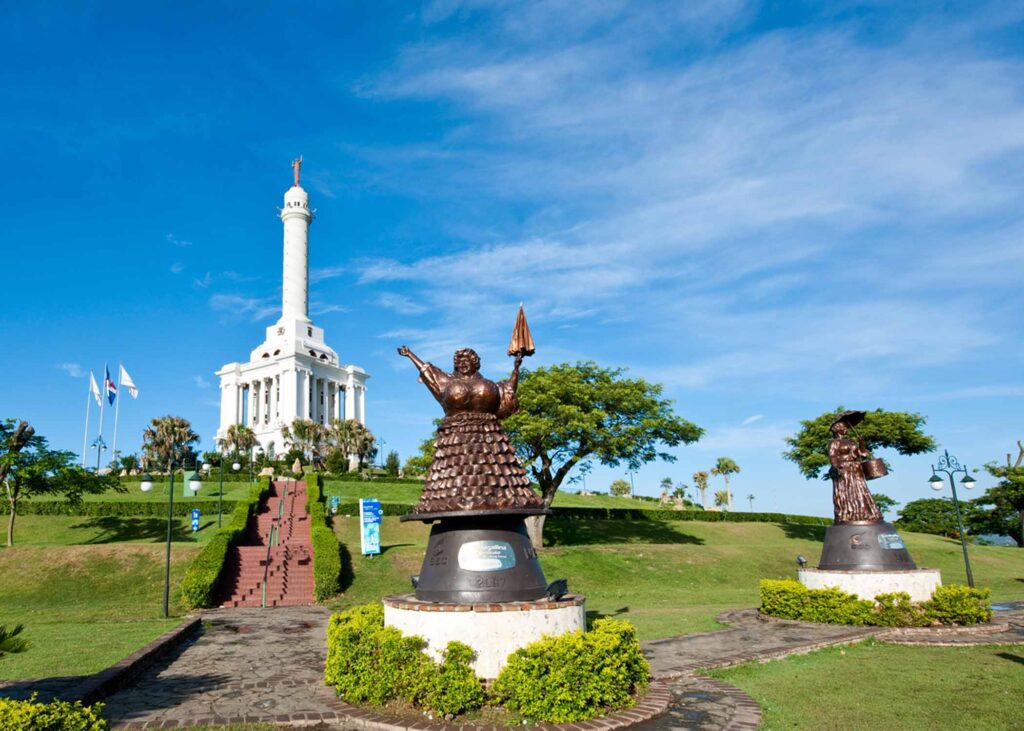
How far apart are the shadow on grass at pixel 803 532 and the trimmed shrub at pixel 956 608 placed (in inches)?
1115

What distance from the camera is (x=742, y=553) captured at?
31734 millimetres

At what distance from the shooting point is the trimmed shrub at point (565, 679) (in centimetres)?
789

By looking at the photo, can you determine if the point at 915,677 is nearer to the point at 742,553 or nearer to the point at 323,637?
the point at 323,637

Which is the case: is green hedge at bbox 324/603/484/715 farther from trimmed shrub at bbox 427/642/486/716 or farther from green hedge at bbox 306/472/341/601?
green hedge at bbox 306/472/341/601

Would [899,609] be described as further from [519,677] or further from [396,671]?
[396,671]

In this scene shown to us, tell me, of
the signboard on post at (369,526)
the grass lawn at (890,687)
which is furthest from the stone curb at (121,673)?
the signboard on post at (369,526)

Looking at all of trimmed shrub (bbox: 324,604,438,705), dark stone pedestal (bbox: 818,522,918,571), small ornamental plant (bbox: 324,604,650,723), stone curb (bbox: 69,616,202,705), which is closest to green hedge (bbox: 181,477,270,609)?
stone curb (bbox: 69,616,202,705)

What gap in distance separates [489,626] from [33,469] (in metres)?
29.3

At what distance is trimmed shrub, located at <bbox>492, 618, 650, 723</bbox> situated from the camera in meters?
7.89

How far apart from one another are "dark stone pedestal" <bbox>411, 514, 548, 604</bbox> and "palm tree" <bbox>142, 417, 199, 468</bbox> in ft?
215

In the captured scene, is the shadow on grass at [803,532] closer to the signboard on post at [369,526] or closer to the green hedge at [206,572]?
the signboard on post at [369,526]

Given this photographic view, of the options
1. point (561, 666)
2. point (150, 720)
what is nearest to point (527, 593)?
point (561, 666)

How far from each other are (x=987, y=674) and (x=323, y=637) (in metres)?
13.2

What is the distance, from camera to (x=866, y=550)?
1580 centimetres
